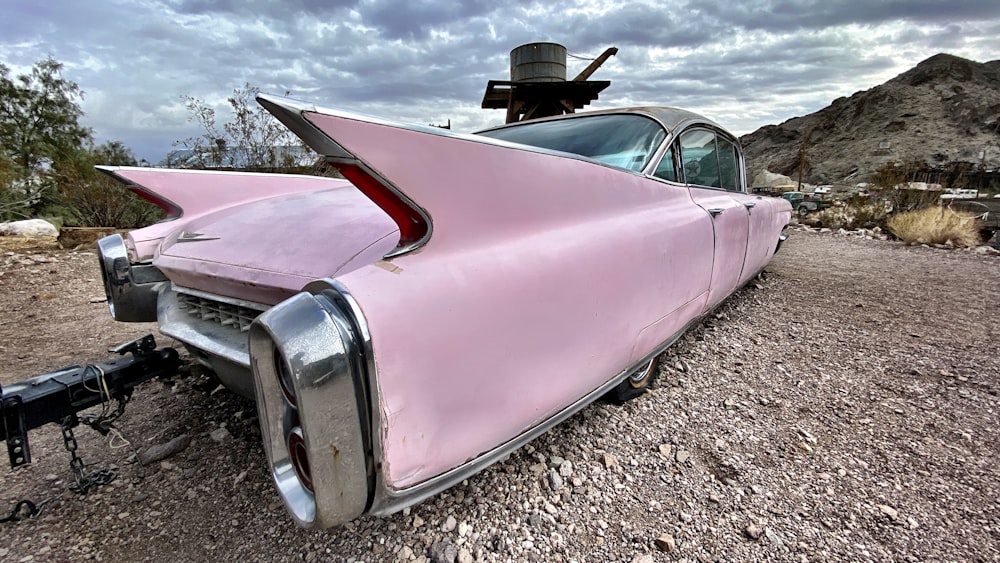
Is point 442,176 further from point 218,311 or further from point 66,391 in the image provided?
point 66,391

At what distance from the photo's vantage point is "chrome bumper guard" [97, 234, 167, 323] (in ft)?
6.35

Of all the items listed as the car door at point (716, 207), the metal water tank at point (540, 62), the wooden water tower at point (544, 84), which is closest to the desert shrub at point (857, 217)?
the wooden water tower at point (544, 84)

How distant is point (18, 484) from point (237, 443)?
27.2 inches

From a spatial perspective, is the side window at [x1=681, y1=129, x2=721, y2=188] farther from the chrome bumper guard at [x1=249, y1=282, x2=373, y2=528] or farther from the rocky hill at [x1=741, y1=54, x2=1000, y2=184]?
the rocky hill at [x1=741, y1=54, x2=1000, y2=184]

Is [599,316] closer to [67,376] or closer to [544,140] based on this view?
[544,140]

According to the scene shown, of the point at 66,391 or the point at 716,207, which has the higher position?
the point at 716,207

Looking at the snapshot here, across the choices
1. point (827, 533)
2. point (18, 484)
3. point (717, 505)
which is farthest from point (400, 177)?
point (18, 484)

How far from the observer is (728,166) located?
353 cm

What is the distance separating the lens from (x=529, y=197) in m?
1.35

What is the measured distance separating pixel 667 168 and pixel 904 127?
147 ft

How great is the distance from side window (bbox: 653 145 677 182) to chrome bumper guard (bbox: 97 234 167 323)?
2.30m

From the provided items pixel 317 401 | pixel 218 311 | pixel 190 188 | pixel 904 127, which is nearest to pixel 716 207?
pixel 317 401

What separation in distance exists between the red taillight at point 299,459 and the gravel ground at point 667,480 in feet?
1.61

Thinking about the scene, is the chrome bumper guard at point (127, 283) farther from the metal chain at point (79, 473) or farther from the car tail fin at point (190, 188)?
the metal chain at point (79, 473)
